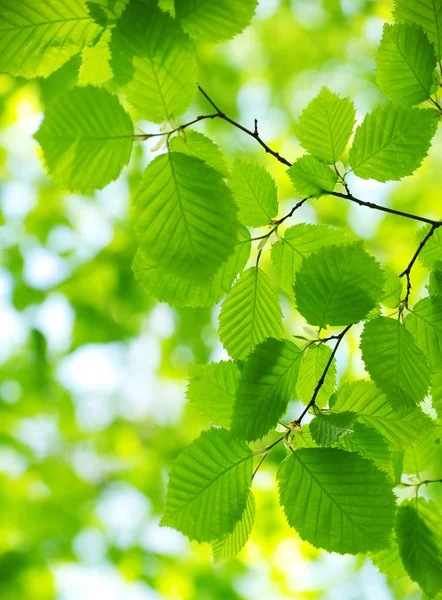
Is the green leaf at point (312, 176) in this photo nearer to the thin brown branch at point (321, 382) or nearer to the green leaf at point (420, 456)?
the thin brown branch at point (321, 382)

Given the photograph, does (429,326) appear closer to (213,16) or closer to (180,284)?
(180,284)

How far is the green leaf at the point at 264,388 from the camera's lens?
0.59 metres

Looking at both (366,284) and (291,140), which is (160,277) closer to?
(366,284)

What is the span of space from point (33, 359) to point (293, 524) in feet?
10.5

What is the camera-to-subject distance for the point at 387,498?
0.58 metres

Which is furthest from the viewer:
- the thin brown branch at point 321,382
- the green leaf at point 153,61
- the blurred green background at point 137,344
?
the blurred green background at point 137,344

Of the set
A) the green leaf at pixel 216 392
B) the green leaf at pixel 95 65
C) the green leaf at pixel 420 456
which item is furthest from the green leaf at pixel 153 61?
the green leaf at pixel 420 456

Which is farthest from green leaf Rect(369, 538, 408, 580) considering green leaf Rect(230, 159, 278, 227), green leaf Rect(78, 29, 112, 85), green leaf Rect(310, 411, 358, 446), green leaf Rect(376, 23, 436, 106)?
green leaf Rect(78, 29, 112, 85)

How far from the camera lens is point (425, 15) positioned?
70 centimetres

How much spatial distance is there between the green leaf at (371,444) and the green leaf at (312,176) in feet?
1.05

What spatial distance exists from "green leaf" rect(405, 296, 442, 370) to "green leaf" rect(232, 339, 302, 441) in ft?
0.66

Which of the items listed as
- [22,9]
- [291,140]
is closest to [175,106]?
[22,9]

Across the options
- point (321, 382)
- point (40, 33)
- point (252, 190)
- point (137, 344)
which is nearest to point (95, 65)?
point (40, 33)

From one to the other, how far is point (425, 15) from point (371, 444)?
1.92ft
